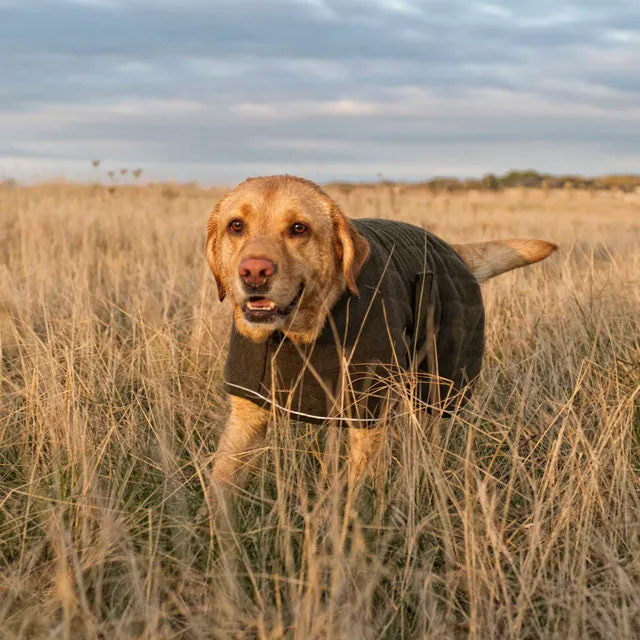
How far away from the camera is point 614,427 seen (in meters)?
2.99

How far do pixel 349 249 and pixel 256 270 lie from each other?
16.7 inches

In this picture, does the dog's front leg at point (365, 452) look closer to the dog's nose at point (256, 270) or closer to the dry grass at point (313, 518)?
the dry grass at point (313, 518)

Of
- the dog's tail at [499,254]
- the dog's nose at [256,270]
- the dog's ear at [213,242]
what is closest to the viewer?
the dog's nose at [256,270]

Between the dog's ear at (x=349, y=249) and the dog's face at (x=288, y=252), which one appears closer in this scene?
the dog's face at (x=288, y=252)

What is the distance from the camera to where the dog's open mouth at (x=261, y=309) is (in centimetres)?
287

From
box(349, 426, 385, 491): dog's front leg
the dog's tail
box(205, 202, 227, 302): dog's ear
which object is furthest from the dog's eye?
the dog's tail

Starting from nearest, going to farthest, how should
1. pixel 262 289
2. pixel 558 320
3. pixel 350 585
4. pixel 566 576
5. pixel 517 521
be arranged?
pixel 350 585
pixel 566 576
pixel 517 521
pixel 262 289
pixel 558 320

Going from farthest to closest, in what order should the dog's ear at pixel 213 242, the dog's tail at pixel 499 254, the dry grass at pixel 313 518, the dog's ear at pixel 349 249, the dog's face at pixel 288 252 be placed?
the dog's tail at pixel 499 254
the dog's ear at pixel 213 242
the dog's ear at pixel 349 249
the dog's face at pixel 288 252
the dry grass at pixel 313 518

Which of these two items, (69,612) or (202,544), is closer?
(69,612)

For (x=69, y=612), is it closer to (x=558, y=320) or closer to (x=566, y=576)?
(x=566, y=576)

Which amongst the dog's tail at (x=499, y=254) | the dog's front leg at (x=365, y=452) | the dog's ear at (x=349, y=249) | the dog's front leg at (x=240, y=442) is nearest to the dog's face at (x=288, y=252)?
the dog's ear at (x=349, y=249)

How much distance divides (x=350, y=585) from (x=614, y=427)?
55.6 inches

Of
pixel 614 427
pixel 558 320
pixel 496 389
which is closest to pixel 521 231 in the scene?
pixel 558 320

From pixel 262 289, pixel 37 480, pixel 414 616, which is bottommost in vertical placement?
pixel 414 616
